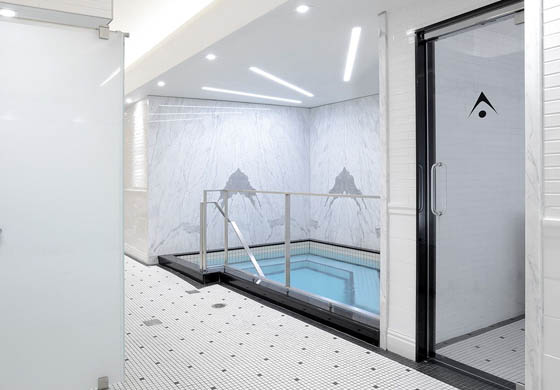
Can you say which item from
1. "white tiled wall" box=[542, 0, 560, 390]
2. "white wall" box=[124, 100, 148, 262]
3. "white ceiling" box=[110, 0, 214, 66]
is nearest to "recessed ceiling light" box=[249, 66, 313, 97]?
"white ceiling" box=[110, 0, 214, 66]

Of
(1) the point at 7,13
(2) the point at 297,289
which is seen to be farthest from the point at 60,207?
(2) the point at 297,289

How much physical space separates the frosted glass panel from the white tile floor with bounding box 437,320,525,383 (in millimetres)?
2135

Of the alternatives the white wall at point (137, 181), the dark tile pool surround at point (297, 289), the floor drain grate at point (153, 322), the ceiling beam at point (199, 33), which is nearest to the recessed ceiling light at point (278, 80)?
the ceiling beam at point (199, 33)

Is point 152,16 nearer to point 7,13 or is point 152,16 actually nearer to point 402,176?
point 7,13


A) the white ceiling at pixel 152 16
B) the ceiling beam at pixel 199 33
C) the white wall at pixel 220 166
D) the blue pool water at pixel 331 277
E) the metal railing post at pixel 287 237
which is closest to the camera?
the ceiling beam at pixel 199 33

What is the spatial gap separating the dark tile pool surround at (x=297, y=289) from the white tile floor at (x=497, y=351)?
58 centimetres

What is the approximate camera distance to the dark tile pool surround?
3.42 m

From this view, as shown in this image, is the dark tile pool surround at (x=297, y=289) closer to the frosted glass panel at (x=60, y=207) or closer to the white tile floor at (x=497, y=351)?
the white tile floor at (x=497, y=351)

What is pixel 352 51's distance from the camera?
163 inches

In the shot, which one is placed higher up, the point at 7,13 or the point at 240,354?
the point at 7,13

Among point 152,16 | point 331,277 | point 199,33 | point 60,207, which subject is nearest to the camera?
point 60,207

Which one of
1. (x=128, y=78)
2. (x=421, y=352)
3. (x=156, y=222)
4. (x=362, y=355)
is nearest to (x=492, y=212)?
(x=421, y=352)

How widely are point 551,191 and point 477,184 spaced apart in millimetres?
920

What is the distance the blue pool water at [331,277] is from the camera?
4989mm
